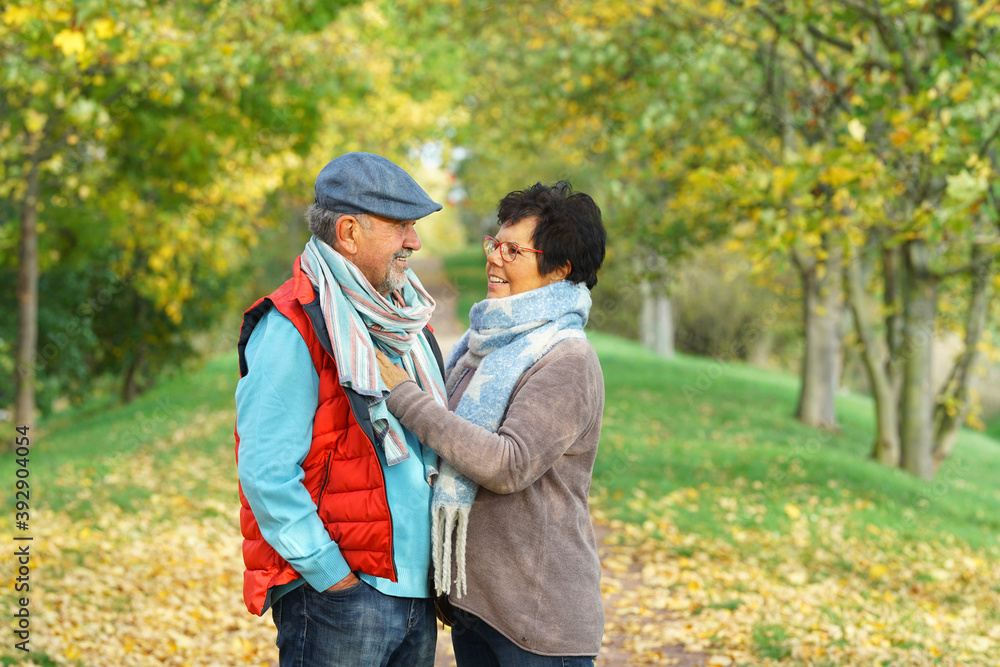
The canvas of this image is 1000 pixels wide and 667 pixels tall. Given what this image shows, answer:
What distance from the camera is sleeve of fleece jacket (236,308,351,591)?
2080mm

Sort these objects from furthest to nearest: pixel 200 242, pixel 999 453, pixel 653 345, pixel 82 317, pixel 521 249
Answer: pixel 653 345, pixel 999 453, pixel 82 317, pixel 200 242, pixel 521 249

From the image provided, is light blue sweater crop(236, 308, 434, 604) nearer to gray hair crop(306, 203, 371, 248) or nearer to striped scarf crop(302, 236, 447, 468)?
striped scarf crop(302, 236, 447, 468)

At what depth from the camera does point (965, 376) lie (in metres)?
9.95

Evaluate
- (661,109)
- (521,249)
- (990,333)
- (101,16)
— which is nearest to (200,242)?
(101,16)

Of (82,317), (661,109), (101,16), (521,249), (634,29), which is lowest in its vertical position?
(82,317)

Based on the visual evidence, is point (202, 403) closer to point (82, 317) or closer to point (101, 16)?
point (82, 317)

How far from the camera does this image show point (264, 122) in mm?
9086

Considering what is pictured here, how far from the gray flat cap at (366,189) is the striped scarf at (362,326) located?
0.13 meters

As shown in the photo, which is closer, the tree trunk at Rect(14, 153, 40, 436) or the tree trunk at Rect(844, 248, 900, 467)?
the tree trunk at Rect(14, 153, 40, 436)

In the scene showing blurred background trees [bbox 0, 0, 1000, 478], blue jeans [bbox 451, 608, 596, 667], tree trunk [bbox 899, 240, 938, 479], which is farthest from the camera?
tree trunk [bbox 899, 240, 938, 479]

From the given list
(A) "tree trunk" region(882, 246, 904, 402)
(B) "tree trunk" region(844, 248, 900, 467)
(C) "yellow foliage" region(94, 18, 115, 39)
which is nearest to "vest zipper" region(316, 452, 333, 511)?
(C) "yellow foliage" region(94, 18, 115, 39)

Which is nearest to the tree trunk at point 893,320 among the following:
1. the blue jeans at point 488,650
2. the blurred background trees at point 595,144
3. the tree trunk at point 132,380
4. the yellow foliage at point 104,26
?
the blurred background trees at point 595,144

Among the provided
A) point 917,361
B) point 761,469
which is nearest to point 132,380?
point 761,469

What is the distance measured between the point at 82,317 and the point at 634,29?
384 inches
